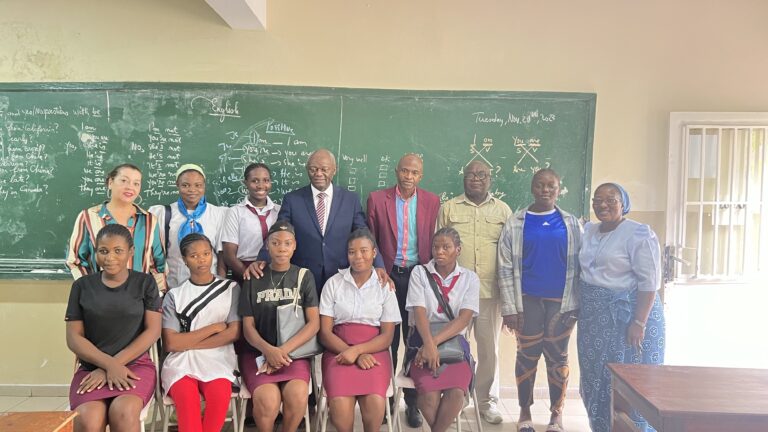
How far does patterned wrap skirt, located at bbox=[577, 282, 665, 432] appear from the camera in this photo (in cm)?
266

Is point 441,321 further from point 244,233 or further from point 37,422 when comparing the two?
point 37,422

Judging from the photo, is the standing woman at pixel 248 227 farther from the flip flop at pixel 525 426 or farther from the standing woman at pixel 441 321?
the flip flop at pixel 525 426

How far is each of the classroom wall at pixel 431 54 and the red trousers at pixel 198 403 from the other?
1.80 metres

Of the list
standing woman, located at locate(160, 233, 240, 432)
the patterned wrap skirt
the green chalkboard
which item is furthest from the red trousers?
the patterned wrap skirt

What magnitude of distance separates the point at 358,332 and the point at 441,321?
46cm

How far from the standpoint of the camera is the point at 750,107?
351 cm

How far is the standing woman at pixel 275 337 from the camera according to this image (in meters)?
2.33

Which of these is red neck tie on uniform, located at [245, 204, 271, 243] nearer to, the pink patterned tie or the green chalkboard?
the pink patterned tie

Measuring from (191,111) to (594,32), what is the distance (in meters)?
2.91

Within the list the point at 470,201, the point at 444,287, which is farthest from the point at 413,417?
the point at 470,201

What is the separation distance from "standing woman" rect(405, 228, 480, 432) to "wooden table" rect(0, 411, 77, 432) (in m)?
1.52

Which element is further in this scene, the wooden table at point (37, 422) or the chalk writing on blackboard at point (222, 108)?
the chalk writing on blackboard at point (222, 108)

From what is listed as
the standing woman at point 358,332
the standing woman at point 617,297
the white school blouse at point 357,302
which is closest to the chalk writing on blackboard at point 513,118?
the standing woman at point 617,297

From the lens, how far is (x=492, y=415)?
3.09m
